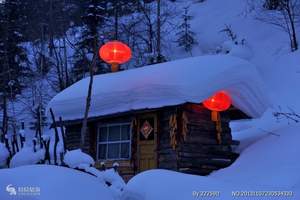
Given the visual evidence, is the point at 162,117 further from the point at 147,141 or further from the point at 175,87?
the point at 175,87

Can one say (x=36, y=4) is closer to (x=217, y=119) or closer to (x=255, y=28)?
(x=255, y=28)

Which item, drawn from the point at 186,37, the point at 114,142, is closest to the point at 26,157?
the point at 114,142

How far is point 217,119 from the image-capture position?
43.5 feet

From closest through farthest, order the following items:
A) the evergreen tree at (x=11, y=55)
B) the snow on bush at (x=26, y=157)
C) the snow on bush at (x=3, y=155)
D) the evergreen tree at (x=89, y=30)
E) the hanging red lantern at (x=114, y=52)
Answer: the snow on bush at (x=26, y=157), the snow on bush at (x=3, y=155), the hanging red lantern at (x=114, y=52), the evergreen tree at (x=89, y=30), the evergreen tree at (x=11, y=55)

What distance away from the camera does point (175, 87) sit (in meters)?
12.0

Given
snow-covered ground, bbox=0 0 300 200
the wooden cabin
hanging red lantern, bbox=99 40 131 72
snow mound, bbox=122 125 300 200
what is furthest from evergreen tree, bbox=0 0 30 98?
snow mound, bbox=122 125 300 200

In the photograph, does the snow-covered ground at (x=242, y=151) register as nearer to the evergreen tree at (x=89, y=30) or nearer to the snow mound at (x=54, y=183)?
the snow mound at (x=54, y=183)

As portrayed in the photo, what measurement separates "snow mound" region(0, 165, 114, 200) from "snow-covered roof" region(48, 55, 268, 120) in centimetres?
626

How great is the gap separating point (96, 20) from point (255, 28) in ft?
28.9

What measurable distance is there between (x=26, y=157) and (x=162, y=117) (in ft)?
12.6

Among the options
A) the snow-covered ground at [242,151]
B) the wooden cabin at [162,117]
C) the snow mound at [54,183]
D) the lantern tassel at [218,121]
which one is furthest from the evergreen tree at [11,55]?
the snow mound at [54,183]

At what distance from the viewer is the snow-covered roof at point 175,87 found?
39.3 ft

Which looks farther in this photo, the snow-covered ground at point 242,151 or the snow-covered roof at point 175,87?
→ the snow-covered roof at point 175,87

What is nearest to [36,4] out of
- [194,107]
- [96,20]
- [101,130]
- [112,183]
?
[96,20]
